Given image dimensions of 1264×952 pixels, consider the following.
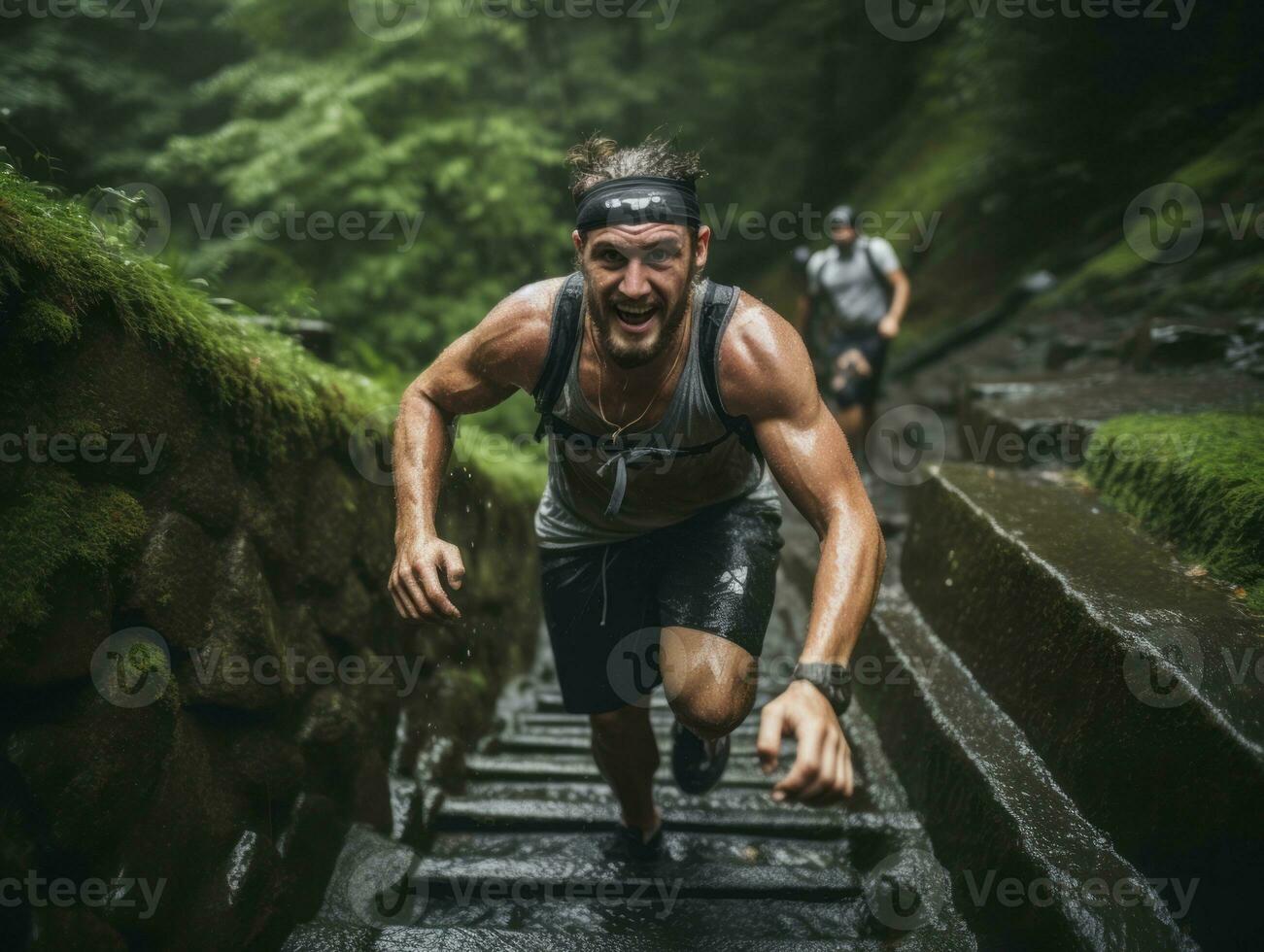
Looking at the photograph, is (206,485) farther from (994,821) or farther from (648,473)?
(994,821)

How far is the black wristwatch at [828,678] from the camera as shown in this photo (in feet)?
5.88

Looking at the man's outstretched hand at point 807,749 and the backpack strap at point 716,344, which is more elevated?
the backpack strap at point 716,344

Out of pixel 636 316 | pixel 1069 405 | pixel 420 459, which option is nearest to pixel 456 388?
pixel 420 459

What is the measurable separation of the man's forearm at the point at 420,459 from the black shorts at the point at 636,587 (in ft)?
1.73

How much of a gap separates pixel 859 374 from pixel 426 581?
4960 millimetres

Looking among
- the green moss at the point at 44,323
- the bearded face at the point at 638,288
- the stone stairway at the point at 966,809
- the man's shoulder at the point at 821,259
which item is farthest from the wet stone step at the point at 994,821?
the man's shoulder at the point at 821,259

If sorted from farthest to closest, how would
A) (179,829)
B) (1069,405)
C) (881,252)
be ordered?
(881,252) → (1069,405) → (179,829)

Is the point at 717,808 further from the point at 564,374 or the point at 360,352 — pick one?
the point at 360,352

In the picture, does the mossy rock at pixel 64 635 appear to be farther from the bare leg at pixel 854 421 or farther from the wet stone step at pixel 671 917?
the bare leg at pixel 854 421

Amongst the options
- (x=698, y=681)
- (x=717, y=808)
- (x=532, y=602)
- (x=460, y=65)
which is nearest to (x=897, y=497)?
(x=532, y=602)

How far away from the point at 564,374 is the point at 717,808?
1.76 m

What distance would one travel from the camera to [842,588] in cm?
199

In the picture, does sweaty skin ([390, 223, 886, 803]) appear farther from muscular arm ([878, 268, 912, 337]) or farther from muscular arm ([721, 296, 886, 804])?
muscular arm ([878, 268, 912, 337])

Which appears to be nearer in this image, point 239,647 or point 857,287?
point 239,647
